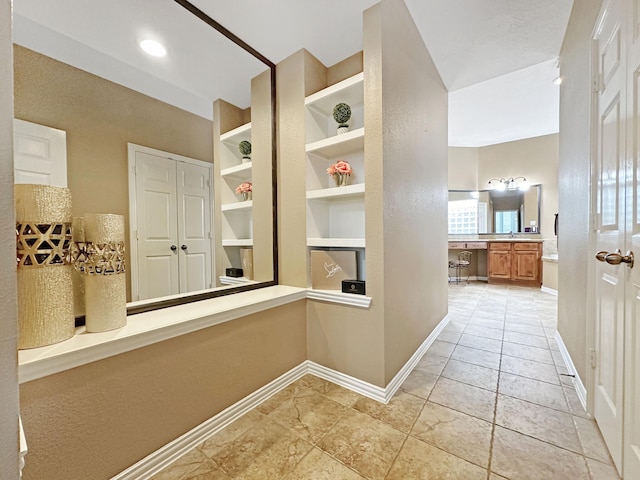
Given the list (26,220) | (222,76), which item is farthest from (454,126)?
(26,220)

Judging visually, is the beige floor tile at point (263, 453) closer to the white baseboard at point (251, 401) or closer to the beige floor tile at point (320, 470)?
the beige floor tile at point (320, 470)

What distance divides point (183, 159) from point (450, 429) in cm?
221

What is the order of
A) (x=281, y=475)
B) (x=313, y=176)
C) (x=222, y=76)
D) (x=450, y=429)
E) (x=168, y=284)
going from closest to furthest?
(x=281, y=475) → (x=450, y=429) → (x=168, y=284) → (x=222, y=76) → (x=313, y=176)

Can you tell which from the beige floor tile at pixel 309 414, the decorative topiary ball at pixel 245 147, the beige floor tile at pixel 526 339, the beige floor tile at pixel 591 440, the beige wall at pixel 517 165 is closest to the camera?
the beige floor tile at pixel 591 440

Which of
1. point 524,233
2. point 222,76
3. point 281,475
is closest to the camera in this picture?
point 281,475

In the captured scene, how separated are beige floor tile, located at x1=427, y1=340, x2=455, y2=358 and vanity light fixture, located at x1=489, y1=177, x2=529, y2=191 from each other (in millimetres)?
4701

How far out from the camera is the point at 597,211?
56.2 inches

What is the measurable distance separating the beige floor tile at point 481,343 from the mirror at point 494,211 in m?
4.00

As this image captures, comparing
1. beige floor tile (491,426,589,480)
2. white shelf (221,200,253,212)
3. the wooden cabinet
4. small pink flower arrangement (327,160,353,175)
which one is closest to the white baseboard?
beige floor tile (491,426,589,480)

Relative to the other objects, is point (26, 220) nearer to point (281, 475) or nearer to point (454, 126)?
point (281, 475)

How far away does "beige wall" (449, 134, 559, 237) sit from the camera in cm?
531

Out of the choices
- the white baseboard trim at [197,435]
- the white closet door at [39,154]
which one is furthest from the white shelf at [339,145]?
the white baseboard trim at [197,435]

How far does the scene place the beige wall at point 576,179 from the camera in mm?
1611

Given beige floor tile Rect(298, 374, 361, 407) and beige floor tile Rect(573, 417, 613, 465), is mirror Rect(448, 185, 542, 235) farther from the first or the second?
beige floor tile Rect(298, 374, 361, 407)
